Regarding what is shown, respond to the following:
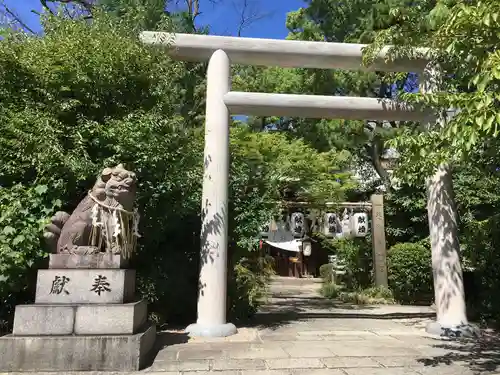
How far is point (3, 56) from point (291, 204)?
7.82 meters

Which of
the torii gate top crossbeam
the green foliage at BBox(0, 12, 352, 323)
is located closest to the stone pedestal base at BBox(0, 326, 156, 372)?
the green foliage at BBox(0, 12, 352, 323)

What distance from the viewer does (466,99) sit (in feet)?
12.7

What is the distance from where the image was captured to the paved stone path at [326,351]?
4625mm

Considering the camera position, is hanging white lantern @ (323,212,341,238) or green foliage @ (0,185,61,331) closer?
green foliage @ (0,185,61,331)

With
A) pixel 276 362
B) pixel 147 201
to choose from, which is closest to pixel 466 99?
pixel 276 362

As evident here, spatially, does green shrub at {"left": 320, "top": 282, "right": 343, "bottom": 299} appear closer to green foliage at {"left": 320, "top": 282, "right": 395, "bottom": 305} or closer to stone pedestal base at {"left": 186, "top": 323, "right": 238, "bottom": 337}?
green foliage at {"left": 320, "top": 282, "right": 395, "bottom": 305}

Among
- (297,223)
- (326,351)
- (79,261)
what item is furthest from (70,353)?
(297,223)

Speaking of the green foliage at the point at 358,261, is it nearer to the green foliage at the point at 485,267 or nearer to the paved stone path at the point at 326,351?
the paved stone path at the point at 326,351

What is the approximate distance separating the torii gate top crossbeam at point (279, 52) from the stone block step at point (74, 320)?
449 centimetres

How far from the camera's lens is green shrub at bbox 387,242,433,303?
1109 cm

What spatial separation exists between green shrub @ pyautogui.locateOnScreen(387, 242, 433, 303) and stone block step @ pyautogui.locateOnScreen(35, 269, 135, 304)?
8.76m

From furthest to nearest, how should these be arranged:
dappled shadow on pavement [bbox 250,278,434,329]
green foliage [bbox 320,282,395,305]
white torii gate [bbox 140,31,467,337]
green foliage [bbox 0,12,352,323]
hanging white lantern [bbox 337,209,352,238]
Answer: hanging white lantern [bbox 337,209,352,238] < green foliage [bbox 320,282,395,305] < dappled shadow on pavement [bbox 250,278,434,329] < white torii gate [bbox 140,31,467,337] < green foliage [bbox 0,12,352,323]

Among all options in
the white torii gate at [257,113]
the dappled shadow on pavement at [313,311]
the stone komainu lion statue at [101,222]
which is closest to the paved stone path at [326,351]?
the dappled shadow on pavement at [313,311]

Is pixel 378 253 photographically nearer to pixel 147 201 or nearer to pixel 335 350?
pixel 335 350
